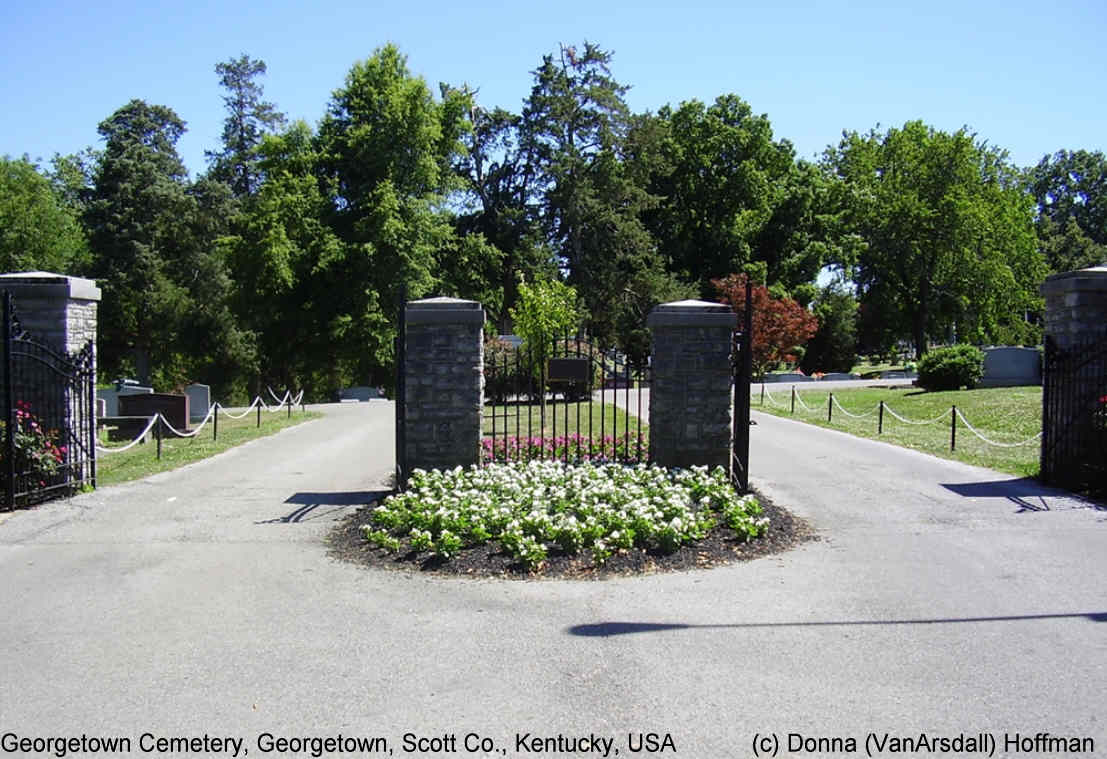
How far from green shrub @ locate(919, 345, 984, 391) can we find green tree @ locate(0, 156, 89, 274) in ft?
131

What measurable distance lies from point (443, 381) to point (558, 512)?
2723mm

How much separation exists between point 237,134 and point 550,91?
20431 millimetres

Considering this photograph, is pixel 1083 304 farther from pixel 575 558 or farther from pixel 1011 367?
pixel 1011 367

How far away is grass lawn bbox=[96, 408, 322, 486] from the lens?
12.9 metres

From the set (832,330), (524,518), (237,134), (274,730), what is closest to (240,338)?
(237,134)

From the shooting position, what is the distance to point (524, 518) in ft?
26.4

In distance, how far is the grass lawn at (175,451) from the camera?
1290cm

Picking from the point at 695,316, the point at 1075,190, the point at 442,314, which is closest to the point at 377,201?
the point at 442,314

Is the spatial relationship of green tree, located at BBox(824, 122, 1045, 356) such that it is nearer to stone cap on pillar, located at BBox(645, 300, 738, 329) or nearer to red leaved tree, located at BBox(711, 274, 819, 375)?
red leaved tree, located at BBox(711, 274, 819, 375)

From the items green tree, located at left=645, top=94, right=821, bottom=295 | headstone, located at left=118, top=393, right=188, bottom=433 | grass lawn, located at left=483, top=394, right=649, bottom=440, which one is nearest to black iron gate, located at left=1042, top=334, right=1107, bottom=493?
grass lawn, located at left=483, top=394, right=649, bottom=440

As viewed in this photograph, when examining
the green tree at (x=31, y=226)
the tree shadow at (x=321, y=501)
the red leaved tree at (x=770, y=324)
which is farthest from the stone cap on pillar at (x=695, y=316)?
the green tree at (x=31, y=226)

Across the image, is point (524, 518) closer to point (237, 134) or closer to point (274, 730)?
point (274, 730)

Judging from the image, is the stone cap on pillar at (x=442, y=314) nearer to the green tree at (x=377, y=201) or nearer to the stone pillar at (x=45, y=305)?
the stone pillar at (x=45, y=305)

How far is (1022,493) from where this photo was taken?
11.0 m
